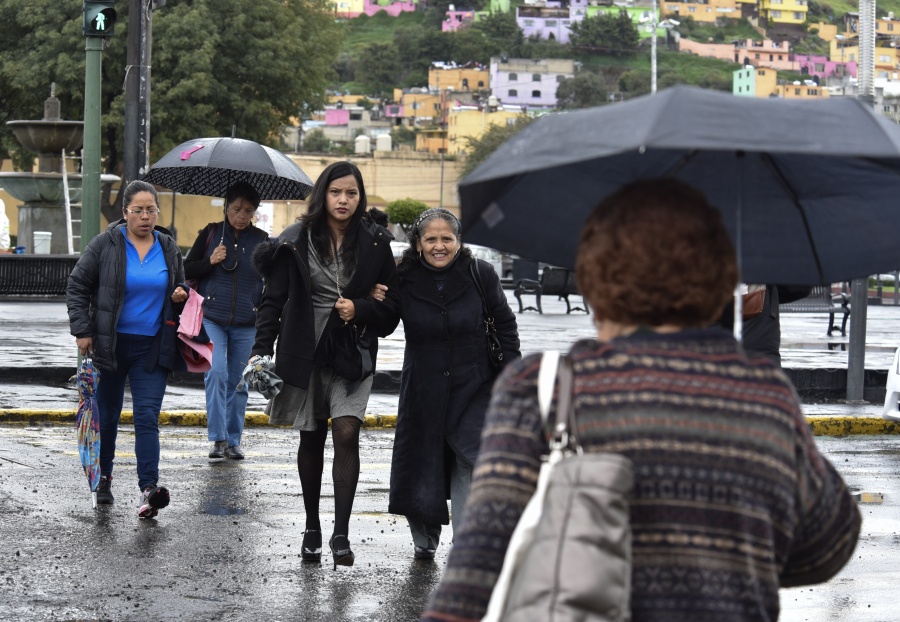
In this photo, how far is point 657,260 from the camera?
8.96 ft

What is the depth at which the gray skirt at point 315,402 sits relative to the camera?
7055 mm

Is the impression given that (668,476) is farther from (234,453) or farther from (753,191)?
(234,453)

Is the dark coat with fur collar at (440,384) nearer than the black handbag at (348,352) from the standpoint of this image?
Yes

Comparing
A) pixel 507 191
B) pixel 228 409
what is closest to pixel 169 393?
pixel 228 409

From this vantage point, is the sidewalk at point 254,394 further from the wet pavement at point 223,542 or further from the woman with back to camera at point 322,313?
the woman with back to camera at point 322,313

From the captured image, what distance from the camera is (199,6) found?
47938 mm

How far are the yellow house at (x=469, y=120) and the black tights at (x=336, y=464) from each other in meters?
109

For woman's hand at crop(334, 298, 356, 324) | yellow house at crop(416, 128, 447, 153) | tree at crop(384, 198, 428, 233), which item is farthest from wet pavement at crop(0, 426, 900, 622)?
yellow house at crop(416, 128, 447, 153)

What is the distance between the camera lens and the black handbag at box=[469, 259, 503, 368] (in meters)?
7.07

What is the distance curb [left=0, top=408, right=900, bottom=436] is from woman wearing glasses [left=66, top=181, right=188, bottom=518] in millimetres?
3333

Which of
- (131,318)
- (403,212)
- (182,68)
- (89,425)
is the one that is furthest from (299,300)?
(403,212)

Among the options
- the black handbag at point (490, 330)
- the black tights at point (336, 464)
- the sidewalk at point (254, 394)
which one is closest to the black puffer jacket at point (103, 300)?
the black tights at point (336, 464)

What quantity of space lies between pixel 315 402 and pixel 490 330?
899 millimetres

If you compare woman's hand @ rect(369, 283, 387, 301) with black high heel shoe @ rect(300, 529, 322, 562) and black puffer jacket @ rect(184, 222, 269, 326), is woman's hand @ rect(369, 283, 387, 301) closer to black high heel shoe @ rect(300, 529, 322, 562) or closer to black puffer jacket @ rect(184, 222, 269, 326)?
black high heel shoe @ rect(300, 529, 322, 562)
